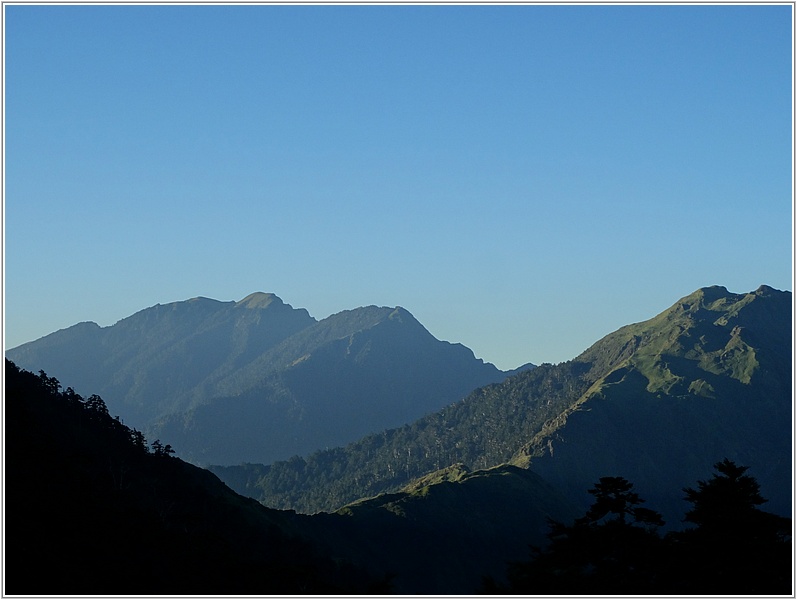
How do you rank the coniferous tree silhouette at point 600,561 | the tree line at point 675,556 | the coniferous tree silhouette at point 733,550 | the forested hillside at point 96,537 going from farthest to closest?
the forested hillside at point 96,537 → the coniferous tree silhouette at point 600,561 → the tree line at point 675,556 → the coniferous tree silhouette at point 733,550

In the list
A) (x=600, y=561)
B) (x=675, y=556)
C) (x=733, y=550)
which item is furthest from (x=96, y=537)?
(x=733, y=550)

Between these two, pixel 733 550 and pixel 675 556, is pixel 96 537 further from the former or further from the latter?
pixel 733 550

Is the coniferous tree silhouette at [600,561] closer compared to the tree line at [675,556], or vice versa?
the tree line at [675,556]

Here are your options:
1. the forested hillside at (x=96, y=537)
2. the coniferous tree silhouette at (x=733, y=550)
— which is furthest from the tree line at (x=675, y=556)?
the forested hillside at (x=96, y=537)

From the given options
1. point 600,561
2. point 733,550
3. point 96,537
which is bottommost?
point 733,550

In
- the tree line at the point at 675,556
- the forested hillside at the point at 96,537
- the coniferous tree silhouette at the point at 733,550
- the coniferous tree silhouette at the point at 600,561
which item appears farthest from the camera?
the forested hillside at the point at 96,537

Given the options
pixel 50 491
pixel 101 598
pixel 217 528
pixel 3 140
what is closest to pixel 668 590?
pixel 101 598

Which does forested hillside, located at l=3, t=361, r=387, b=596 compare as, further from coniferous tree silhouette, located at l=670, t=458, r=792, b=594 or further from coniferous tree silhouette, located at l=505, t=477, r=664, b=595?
coniferous tree silhouette, located at l=670, t=458, r=792, b=594

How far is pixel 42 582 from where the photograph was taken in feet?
287

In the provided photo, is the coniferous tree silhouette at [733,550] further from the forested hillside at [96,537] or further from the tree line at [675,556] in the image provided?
the forested hillside at [96,537]

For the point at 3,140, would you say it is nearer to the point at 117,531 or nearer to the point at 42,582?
the point at 42,582

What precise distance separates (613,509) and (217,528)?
5344 inches

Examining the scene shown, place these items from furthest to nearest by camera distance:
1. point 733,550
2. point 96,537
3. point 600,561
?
1. point 96,537
2. point 600,561
3. point 733,550

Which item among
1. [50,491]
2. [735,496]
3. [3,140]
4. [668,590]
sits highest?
[3,140]
